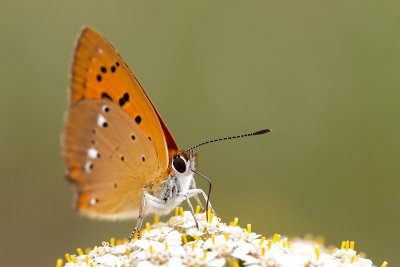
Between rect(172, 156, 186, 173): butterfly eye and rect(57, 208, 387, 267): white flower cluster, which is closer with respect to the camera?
rect(57, 208, 387, 267): white flower cluster

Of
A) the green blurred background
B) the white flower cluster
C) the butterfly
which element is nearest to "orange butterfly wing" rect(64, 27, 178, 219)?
the butterfly

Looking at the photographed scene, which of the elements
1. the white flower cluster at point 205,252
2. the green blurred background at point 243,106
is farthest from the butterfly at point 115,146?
the green blurred background at point 243,106

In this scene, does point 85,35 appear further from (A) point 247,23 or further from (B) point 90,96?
(A) point 247,23

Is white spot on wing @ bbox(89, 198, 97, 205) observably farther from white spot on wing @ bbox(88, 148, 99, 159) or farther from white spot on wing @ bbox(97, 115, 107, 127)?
white spot on wing @ bbox(97, 115, 107, 127)

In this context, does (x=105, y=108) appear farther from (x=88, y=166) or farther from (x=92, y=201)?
(x=92, y=201)

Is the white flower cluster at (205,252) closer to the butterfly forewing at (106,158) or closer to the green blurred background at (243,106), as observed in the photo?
the butterfly forewing at (106,158)

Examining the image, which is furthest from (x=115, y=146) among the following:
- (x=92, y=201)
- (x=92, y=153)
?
(x=92, y=201)
